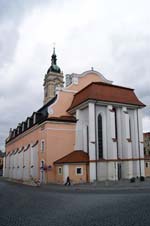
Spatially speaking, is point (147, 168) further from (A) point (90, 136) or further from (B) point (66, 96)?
(B) point (66, 96)

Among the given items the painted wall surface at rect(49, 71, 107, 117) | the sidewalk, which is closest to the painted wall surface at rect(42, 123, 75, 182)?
the painted wall surface at rect(49, 71, 107, 117)

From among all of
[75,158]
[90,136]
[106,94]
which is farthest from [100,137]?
[106,94]

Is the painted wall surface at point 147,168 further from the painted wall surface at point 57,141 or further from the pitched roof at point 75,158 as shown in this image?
the painted wall surface at point 57,141

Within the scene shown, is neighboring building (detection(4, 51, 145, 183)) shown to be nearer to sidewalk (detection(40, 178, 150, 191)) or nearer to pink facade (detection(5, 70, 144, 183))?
pink facade (detection(5, 70, 144, 183))

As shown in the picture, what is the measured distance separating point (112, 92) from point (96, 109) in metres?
3.80

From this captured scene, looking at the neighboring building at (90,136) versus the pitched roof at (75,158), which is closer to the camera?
the pitched roof at (75,158)

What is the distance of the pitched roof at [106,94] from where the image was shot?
32.6 metres

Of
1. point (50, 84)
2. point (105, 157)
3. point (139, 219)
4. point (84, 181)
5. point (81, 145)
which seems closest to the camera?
point (139, 219)

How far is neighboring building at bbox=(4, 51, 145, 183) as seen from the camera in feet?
99.1

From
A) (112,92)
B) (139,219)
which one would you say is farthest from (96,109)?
(139,219)

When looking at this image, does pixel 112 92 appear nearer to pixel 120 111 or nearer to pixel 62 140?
pixel 120 111

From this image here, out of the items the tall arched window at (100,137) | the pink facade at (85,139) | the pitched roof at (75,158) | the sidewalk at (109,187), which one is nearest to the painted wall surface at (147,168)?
the pink facade at (85,139)

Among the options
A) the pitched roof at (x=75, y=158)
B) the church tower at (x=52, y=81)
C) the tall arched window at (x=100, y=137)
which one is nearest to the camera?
the pitched roof at (x=75, y=158)

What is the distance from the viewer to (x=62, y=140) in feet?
111
